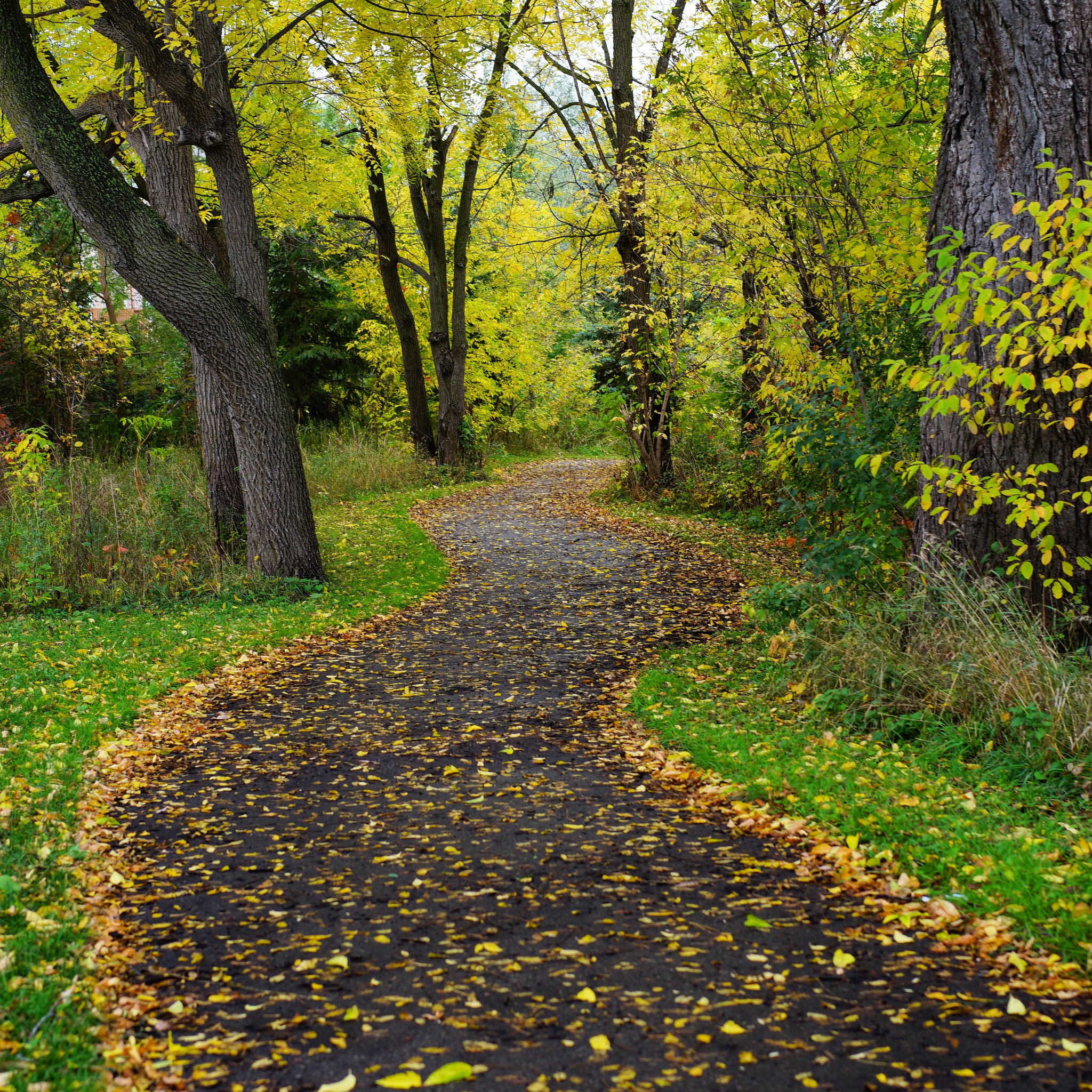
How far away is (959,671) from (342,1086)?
11.8ft

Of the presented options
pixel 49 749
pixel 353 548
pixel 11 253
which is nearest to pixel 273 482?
pixel 353 548

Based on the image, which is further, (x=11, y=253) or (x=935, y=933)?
(x=11, y=253)

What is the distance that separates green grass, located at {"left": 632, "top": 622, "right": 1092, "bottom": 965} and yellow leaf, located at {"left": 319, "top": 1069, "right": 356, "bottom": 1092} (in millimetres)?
2152

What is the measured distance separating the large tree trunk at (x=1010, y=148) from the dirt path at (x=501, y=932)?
2396mm

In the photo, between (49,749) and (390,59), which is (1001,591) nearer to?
(49,749)

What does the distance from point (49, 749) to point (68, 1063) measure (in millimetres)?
2711

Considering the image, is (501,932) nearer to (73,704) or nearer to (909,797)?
(909,797)

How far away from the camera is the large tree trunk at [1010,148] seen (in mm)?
4648

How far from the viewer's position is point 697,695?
18.9 feet

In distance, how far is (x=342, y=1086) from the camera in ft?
7.80

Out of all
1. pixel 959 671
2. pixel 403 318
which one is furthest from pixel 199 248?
pixel 403 318

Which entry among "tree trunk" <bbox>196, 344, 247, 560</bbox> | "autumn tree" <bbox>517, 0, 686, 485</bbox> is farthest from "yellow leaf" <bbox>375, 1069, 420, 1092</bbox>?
"autumn tree" <bbox>517, 0, 686, 485</bbox>

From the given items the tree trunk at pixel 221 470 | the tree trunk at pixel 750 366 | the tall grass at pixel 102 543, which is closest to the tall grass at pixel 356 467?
the tree trunk at pixel 221 470

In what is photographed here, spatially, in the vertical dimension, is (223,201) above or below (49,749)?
above
